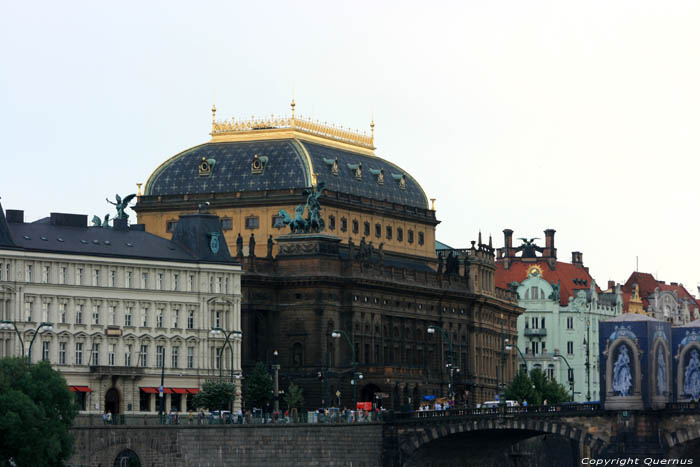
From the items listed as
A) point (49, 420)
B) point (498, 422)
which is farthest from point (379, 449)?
point (49, 420)

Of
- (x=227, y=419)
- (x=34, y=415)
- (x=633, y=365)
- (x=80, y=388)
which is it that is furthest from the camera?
(x=80, y=388)

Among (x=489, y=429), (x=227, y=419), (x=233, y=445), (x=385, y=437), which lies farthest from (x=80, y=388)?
(x=489, y=429)

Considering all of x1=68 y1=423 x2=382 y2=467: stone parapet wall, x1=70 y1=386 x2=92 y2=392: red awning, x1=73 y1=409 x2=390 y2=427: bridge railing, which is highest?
x1=70 y1=386 x2=92 y2=392: red awning

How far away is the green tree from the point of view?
166 metres

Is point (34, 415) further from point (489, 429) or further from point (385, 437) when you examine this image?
point (489, 429)

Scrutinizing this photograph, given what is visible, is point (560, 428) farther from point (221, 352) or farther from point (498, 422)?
point (221, 352)

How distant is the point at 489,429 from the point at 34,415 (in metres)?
40.4

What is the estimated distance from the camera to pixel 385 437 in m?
196

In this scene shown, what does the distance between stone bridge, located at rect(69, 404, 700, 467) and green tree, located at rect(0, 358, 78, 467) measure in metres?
8.01

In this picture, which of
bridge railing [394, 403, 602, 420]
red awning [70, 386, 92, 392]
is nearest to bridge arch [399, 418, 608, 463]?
bridge railing [394, 403, 602, 420]

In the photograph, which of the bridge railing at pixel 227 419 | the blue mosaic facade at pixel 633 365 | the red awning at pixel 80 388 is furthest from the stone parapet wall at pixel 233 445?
the blue mosaic facade at pixel 633 365

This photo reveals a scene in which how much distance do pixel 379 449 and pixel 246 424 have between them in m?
12.8

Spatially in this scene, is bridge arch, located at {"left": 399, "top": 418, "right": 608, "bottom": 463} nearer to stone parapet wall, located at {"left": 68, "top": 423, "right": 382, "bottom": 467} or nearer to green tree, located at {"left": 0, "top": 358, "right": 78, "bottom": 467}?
stone parapet wall, located at {"left": 68, "top": 423, "right": 382, "bottom": 467}

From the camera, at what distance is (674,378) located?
190 m
